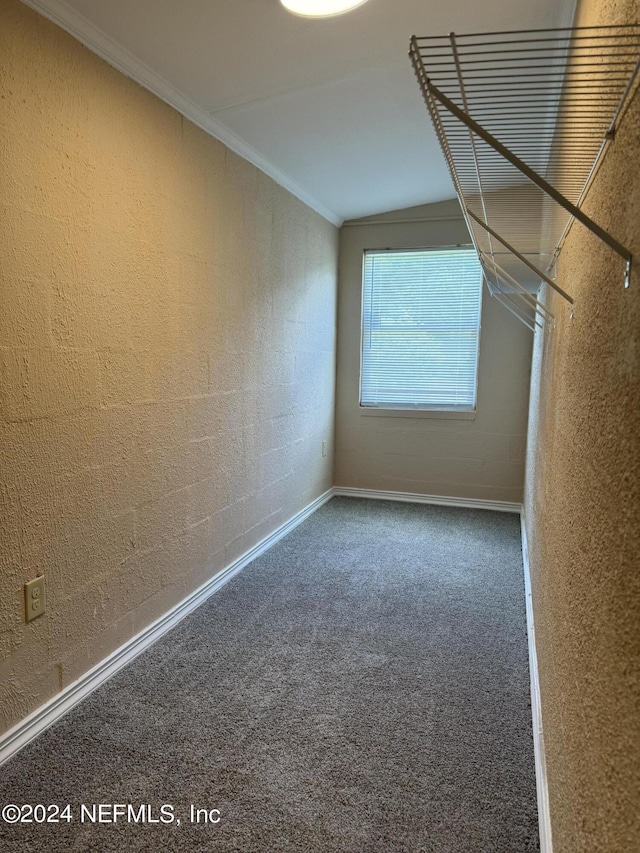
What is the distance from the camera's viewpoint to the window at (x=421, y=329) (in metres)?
3.96

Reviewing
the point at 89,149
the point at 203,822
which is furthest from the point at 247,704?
the point at 89,149

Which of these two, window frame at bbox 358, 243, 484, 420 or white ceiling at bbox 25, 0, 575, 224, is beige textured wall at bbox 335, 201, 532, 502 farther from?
white ceiling at bbox 25, 0, 575, 224

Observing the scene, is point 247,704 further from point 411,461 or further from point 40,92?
point 411,461

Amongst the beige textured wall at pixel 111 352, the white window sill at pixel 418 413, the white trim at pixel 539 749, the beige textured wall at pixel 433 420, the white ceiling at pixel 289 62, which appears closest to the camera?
the white trim at pixel 539 749

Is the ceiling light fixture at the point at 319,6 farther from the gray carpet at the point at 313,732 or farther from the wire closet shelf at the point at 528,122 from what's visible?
the gray carpet at the point at 313,732

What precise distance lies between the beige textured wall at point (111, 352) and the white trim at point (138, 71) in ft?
0.11

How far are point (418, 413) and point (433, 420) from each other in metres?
0.13

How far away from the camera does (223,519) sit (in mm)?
2656

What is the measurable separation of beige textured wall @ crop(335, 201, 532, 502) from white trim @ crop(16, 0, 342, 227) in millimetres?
1376

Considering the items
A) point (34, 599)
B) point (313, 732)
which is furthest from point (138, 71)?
point (313, 732)

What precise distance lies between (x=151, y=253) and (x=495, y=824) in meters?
2.11

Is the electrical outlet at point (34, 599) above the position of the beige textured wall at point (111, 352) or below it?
below

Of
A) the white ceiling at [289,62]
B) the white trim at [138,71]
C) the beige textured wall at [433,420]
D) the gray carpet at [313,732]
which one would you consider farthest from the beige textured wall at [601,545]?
the beige textured wall at [433,420]

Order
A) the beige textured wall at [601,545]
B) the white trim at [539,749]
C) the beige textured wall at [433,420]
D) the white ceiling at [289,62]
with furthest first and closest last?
the beige textured wall at [433,420], the white ceiling at [289,62], the white trim at [539,749], the beige textured wall at [601,545]
